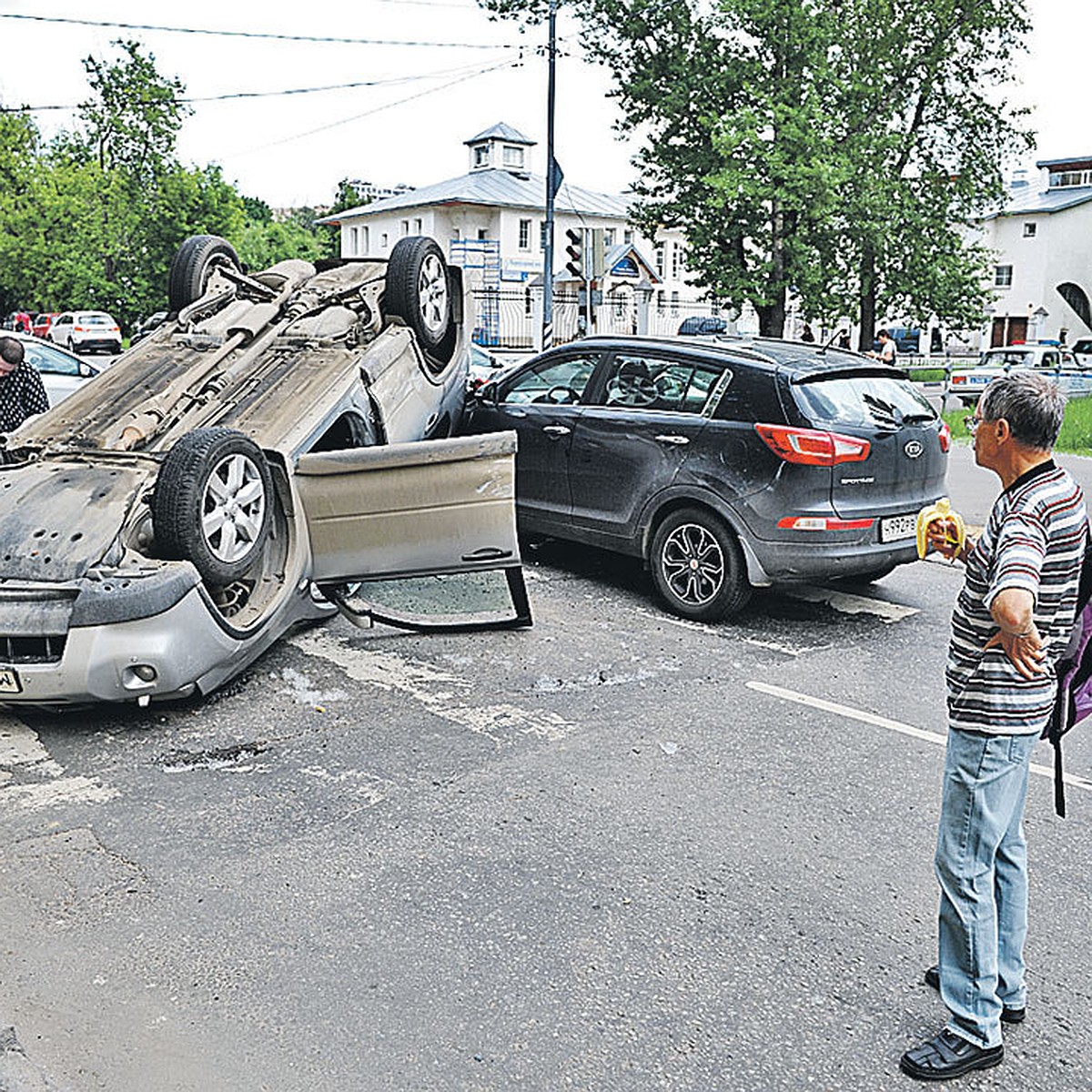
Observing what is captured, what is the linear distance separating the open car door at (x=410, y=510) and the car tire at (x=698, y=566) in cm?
138

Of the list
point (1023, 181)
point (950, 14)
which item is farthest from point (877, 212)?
point (1023, 181)

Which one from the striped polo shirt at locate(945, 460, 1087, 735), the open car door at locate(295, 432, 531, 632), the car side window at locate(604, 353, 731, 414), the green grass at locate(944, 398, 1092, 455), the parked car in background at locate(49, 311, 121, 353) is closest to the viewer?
the striped polo shirt at locate(945, 460, 1087, 735)

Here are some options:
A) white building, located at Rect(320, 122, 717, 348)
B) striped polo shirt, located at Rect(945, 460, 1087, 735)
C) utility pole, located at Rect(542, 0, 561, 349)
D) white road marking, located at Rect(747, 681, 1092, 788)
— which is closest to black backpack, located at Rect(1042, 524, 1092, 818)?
striped polo shirt, located at Rect(945, 460, 1087, 735)

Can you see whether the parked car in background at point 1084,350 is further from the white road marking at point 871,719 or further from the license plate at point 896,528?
the white road marking at point 871,719

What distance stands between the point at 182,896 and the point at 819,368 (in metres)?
4.80

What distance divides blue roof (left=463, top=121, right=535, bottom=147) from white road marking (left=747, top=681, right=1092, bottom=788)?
59.7 metres

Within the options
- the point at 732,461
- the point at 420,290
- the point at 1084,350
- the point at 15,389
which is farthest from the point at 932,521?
the point at 1084,350

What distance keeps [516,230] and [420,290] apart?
51.0 meters

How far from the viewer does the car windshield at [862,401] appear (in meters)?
7.01

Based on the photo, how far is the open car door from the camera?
6.12 metres

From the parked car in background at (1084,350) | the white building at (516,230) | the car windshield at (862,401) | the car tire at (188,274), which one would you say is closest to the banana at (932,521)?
the car windshield at (862,401)

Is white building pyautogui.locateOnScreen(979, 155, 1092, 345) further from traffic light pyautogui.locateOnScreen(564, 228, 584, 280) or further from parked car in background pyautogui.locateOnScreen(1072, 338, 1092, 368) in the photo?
traffic light pyautogui.locateOnScreen(564, 228, 584, 280)

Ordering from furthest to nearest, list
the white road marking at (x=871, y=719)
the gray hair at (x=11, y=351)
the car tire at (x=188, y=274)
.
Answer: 1. the car tire at (x=188, y=274)
2. the gray hair at (x=11, y=351)
3. the white road marking at (x=871, y=719)

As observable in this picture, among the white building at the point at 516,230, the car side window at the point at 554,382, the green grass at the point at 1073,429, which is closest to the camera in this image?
the car side window at the point at 554,382
